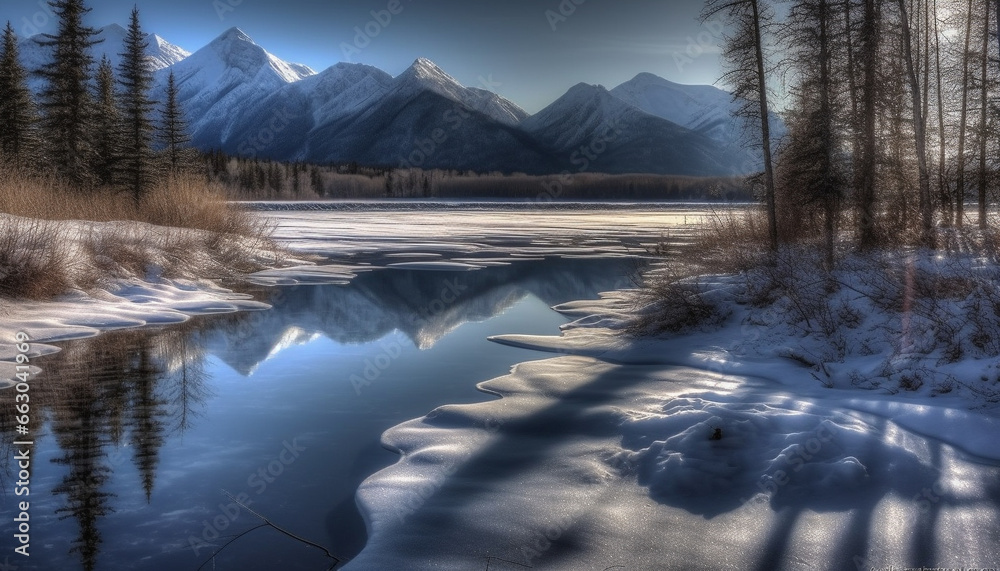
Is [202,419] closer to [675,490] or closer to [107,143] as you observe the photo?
[675,490]

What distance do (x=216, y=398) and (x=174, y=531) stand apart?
3.48 meters

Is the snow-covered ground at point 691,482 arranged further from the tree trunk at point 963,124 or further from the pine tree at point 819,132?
the tree trunk at point 963,124

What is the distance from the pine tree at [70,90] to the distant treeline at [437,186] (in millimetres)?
57440

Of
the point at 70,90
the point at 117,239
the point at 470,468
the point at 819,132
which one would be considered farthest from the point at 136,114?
the point at 470,468

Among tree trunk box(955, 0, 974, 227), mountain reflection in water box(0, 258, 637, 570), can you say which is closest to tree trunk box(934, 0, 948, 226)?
tree trunk box(955, 0, 974, 227)

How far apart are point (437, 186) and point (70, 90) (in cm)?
8346

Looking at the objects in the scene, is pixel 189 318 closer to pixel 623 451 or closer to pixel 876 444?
pixel 623 451

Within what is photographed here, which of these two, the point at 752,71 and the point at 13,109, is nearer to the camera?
the point at 752,71

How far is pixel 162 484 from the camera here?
17.7 feet

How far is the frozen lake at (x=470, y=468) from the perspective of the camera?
446 centimetres

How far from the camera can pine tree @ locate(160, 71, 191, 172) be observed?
144ft

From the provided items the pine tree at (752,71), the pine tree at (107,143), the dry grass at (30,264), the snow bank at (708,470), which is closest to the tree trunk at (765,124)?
the pine tree at (752,71)

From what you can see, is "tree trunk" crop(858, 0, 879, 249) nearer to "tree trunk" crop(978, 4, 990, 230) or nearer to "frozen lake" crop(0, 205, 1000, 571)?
"tree trunk" crop(978, 4, 990, 230)

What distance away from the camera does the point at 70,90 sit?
34469 millimetres
